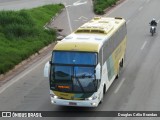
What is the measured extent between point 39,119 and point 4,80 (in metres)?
6.96

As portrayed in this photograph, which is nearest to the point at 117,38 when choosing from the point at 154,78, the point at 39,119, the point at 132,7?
the point at 154,78

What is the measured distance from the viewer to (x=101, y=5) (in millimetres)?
51375

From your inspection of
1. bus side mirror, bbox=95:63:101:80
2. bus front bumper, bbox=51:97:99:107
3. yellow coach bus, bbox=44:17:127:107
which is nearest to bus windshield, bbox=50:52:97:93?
yellow coach bus, bbox=44:17:127:107

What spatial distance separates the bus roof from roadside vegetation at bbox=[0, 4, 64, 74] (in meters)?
6.12

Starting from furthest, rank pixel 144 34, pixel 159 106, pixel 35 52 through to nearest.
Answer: pixel 144 34, pixel 35 52, pixel 159 106

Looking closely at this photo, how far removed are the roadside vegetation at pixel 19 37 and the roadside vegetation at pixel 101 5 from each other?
9.77 metres

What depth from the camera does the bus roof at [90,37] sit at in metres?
20.4

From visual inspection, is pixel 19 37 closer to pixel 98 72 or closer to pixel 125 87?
pixel 125 87

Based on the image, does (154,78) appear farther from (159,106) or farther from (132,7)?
(132,7)

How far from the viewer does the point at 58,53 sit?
20281 mm

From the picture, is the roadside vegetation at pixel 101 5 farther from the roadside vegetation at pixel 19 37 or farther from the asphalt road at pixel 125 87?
the asphalt road at pixel 125 87

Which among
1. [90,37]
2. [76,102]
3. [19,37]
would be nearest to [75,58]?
[76,102]

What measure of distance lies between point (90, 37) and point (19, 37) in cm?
1317

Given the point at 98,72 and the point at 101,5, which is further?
the point at 101,5
